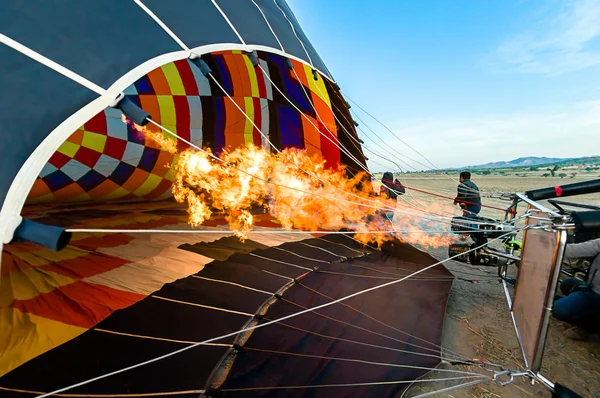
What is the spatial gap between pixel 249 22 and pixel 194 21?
2.27 ft

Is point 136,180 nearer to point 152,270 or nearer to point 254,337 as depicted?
point 152,270

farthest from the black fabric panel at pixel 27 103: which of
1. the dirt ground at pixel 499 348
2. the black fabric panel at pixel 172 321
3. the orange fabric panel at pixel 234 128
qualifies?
the orange fabric panel at pixel 234 128

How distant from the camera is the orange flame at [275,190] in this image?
14.1 feet

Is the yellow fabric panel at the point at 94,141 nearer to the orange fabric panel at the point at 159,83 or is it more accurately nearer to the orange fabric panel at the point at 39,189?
the orange fabric panel at the point at 39,189

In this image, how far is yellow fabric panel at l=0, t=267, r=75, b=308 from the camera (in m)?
1.72

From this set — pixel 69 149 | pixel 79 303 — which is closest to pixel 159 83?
pixel 69 149

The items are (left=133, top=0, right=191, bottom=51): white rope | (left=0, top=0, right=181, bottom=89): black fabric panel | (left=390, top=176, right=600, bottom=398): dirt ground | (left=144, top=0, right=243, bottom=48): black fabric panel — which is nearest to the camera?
(left=0, top=0, right=181, bottom=89): black fabric panel

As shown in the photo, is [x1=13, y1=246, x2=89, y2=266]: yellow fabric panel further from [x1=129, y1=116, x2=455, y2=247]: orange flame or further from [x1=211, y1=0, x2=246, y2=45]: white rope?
[x1=211, y1=0, x2=246, y2=45]: white rope

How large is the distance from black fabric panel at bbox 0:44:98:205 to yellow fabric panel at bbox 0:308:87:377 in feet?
3.23

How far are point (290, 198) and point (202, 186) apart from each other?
144cm

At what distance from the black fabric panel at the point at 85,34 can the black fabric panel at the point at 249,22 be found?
2.82ft

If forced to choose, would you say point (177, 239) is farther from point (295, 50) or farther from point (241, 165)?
point (295, 50)

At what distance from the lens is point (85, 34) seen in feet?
3.84

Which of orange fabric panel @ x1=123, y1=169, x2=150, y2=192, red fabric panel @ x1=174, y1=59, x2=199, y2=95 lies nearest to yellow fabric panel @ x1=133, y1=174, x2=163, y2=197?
orange fabric panel @ x1=123, y1=169, x2=150, y2=192
